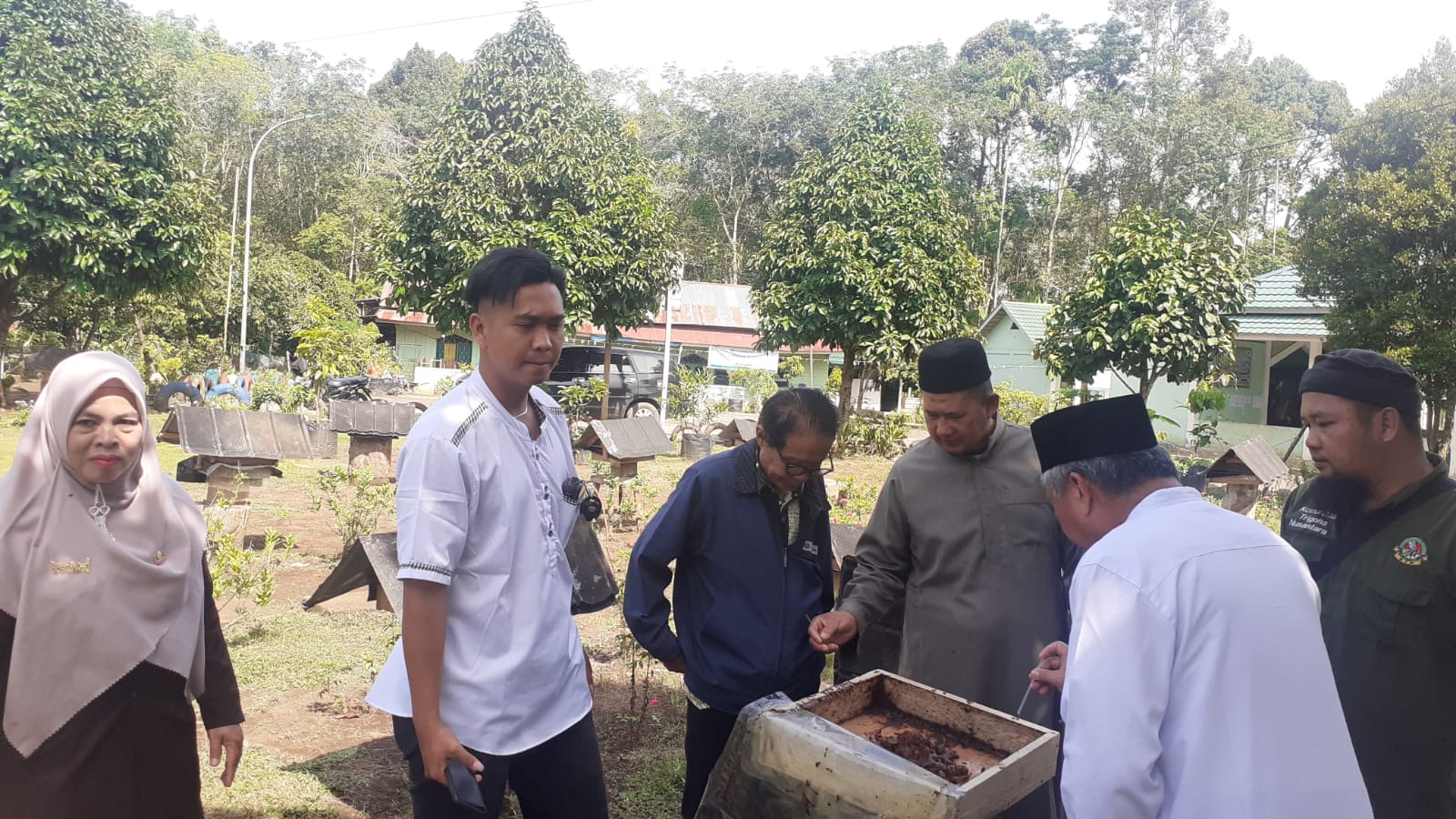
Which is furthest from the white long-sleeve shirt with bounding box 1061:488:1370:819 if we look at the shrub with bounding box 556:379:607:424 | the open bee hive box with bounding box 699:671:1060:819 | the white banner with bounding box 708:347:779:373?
the white banner with bounding box 708:347:779:373

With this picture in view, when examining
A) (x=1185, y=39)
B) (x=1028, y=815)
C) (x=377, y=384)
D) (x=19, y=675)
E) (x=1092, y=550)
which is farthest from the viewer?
(x=1185, y=39)

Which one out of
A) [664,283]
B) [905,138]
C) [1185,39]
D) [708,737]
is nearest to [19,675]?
[708,737]

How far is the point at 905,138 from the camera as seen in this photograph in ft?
52.1

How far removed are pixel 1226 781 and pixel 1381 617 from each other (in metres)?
1.17

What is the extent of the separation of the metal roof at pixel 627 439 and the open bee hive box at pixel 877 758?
295 inches

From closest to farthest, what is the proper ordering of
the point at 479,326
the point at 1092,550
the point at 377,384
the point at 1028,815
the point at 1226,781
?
the point at 1226,781, the point at 1092,550, the point at 479,326, the point at 1028,815, the point at 377,384

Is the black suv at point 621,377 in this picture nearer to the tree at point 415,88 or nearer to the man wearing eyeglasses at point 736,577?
the man wearing eyeglasses at point 736,577

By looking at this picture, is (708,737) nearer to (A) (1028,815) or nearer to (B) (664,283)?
(A) (1028,815)

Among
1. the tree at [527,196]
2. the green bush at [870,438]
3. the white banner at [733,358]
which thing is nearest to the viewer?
the tree at [527,196]

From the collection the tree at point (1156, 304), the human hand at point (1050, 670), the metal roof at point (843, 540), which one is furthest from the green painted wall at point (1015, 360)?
the human hand at point (1050, 670)

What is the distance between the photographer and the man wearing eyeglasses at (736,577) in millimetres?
2641

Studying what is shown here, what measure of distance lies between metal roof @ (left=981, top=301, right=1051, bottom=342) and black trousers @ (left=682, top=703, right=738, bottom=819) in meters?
22.8

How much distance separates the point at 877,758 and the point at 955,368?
129 centimetres

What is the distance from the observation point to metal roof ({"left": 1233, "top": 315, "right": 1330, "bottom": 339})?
58.5 ft
